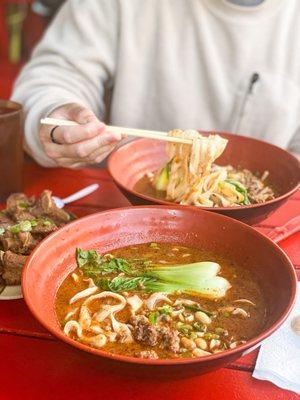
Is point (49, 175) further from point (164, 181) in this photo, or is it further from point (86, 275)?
point (86, 275)

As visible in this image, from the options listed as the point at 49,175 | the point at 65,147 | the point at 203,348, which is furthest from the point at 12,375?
the point at 49,175

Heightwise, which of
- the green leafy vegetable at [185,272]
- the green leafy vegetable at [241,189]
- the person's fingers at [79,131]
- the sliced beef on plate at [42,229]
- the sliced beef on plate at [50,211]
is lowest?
the sliced beef on plate at [50,211]

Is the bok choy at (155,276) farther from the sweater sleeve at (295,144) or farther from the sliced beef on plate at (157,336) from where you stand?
the sweater sleeve at (295,144)

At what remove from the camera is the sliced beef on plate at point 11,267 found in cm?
121

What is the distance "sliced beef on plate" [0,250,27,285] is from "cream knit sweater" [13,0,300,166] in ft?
3.62

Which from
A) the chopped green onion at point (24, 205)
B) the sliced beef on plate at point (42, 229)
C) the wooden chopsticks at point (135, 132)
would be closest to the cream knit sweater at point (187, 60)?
the wooden chopsticks at point (135, 132)

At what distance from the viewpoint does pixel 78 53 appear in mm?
2275

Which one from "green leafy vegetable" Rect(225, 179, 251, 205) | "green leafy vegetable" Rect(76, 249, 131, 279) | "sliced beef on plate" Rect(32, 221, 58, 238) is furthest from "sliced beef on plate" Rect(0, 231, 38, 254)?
"green leafy vegetable" Rect(225, 179, 251, 205)

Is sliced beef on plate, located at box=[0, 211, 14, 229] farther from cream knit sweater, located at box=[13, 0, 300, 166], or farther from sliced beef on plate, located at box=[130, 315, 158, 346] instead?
cream knit sweater, located at box=[13, 0, 300, 166]

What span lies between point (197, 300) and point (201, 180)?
2.02 feet

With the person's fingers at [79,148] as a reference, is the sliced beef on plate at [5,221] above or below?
below

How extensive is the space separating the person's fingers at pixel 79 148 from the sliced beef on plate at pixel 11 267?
501mm

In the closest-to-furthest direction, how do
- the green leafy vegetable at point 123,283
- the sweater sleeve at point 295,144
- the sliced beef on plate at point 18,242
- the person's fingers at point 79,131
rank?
1. the green leafy vegetable at point 123,283
2. the sliced beef on plate at point 18,242
3. the person's fingers at point 79,131
4. the sweater sleeve at point 295,144

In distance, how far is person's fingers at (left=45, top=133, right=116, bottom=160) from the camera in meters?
1.59
